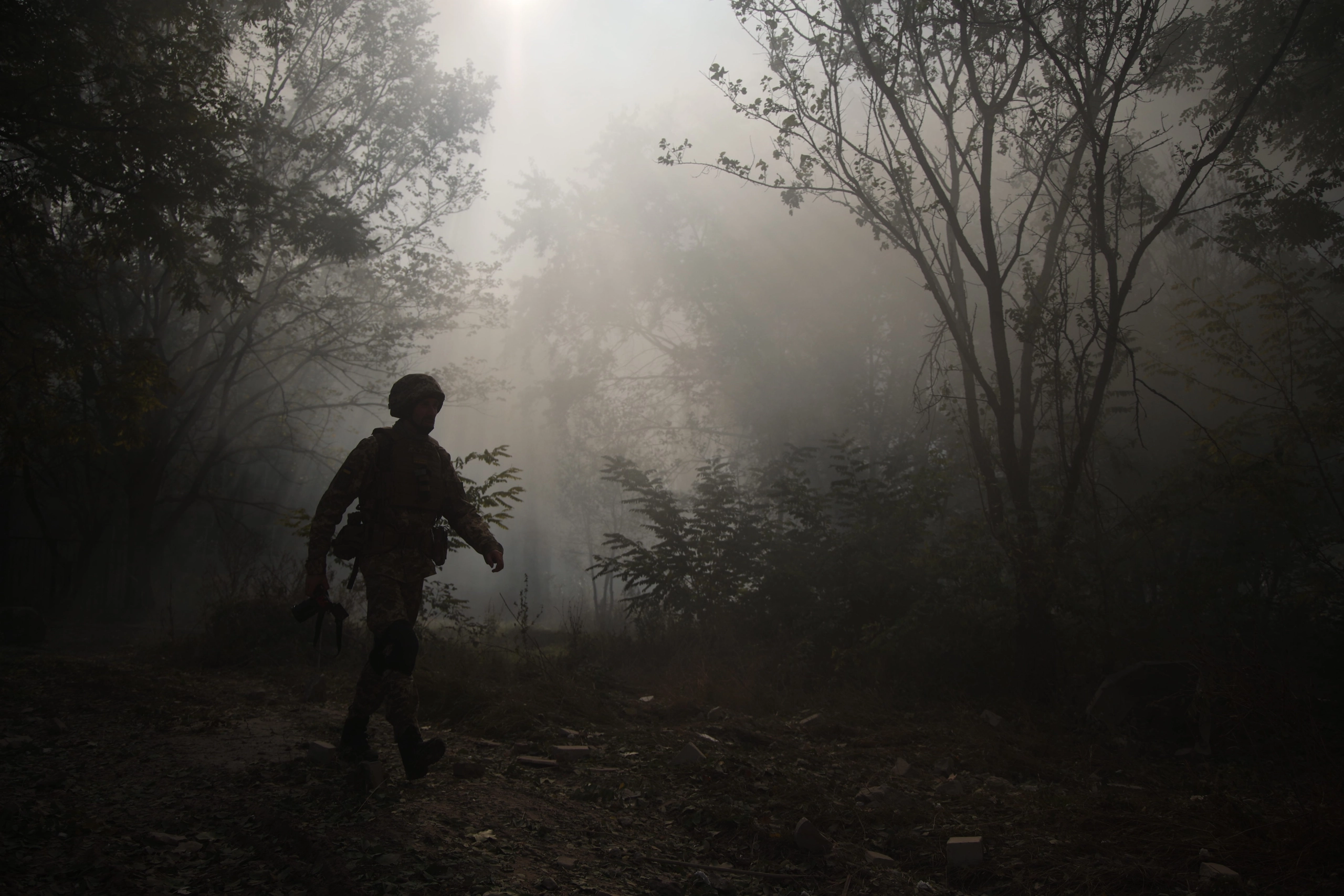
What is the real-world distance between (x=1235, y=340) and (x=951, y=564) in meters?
4.61

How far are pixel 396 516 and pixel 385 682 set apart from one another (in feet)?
2.68

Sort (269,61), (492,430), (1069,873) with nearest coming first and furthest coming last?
1. (1069,873)
2. (269,61)
3. (492,430)

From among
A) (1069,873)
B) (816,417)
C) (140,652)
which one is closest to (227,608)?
(140,652)

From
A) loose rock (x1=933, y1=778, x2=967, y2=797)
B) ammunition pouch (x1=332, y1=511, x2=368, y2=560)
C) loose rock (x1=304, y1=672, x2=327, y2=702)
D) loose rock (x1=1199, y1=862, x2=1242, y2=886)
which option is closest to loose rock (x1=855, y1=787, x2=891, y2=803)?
loose rock (x1=933, y1=778, x2=967, y2=797)

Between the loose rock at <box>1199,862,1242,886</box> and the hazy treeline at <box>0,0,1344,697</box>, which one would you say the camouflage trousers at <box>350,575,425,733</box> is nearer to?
the loose rock at <box>1199,862,1242,886</box>

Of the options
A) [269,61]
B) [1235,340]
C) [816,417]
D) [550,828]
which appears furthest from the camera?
[816,417]

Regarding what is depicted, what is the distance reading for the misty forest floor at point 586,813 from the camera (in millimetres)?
2736

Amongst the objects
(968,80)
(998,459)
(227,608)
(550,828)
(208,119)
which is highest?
(968,80)

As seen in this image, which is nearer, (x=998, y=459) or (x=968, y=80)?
(x=968, y=80)

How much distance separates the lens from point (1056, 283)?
26.8 ft

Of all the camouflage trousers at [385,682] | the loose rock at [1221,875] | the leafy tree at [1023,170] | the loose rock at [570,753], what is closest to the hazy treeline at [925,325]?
the leafy tree at [1023,170]

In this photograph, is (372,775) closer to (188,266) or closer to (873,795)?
(873,795)

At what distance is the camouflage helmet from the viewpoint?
424cm

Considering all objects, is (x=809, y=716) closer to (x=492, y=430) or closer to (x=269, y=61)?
(x=269, y=61)
